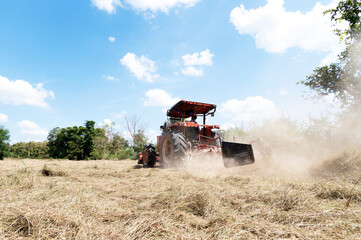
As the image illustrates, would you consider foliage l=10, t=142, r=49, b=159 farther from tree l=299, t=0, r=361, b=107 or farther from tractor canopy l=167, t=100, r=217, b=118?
tree l=299, t=0, r=361, b=107

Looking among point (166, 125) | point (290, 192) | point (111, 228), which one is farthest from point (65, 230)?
point (166, 125)

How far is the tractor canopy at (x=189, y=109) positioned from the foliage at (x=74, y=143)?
26.7 meters

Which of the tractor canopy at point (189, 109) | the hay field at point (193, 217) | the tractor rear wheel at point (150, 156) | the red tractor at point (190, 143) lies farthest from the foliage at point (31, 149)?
the hay field at point (193, 217)

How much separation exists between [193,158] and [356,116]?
11931 millimetres

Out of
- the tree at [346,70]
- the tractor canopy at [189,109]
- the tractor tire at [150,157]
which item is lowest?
the tractor tire at [150,157]

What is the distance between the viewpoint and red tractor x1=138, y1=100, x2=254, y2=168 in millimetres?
4719

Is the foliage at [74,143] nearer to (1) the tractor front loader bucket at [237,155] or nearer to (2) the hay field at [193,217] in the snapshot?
(1) the tractor front loader bucket at [237,155]

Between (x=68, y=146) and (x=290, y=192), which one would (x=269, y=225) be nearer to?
(x=290, y=192)

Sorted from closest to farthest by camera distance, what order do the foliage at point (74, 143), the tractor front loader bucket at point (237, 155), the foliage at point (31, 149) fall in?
the tractor front loader bucket at point (237, 155)
the foliage at point (74, 143)
the foliage at point (31, 149)

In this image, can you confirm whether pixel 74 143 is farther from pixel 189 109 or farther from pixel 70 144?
pixel 189 109

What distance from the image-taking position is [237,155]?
185 inches

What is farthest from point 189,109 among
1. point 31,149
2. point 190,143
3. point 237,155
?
point 31,149

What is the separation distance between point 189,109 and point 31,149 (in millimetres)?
36771

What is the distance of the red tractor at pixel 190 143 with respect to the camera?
4719 millimetres
